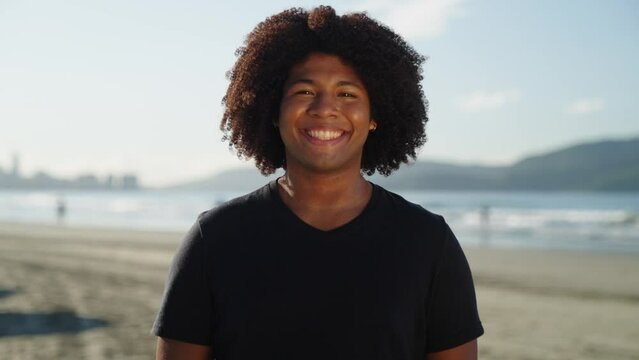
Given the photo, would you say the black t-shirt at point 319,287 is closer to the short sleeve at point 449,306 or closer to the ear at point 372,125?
the short sleeve at point 449,306

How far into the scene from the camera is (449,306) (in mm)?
2203

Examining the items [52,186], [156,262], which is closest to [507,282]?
[156,262]

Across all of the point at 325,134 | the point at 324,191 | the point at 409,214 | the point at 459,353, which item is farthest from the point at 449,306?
the point at 325,134

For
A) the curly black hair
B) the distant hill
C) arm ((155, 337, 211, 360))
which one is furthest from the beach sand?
the distant hill

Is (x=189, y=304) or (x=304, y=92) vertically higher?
(x=304, y=92)

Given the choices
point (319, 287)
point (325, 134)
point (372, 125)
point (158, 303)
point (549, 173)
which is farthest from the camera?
point (549, 173)

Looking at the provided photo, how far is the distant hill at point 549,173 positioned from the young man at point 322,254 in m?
97.0

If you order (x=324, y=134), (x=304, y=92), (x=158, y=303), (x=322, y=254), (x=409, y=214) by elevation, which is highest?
(x=304, y=92)

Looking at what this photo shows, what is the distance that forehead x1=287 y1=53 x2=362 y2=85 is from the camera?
2.33 m

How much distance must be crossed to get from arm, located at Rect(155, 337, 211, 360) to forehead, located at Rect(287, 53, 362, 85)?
839 millimetres

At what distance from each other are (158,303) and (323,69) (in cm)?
822

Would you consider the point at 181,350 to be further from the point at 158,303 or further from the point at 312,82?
the point at 158,303

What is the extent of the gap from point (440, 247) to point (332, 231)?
31 centimetres

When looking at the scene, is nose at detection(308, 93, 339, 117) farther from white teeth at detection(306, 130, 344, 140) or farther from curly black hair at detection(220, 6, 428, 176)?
curly black hair at detection(220, 6, 428, 176)
